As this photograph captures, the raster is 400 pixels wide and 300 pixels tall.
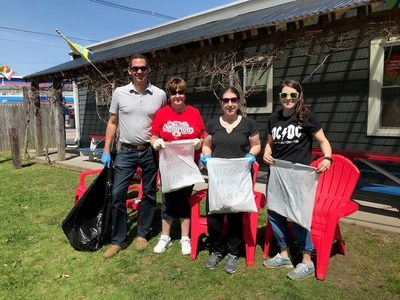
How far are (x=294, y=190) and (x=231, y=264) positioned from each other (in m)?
0.89

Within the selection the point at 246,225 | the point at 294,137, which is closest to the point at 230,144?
the point at 294,137

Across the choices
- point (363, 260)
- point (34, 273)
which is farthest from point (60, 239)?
point (363, 260)

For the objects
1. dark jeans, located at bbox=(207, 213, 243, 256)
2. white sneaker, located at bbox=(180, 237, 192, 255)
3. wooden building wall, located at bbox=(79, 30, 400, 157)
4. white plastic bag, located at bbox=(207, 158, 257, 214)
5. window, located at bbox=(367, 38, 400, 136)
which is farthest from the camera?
wooden building wall, located at bbox=(79, 30, 400, 157)

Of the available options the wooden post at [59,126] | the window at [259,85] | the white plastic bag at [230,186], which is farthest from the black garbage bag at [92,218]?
the wooden post at [59,126]

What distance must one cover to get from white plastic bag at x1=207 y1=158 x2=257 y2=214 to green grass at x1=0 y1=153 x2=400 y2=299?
2.08 ft

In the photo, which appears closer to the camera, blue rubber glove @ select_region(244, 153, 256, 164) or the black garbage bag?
blue rubber glove @ select_region(244, 153, 256, 164)

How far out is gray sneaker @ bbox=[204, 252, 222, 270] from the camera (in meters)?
3.07

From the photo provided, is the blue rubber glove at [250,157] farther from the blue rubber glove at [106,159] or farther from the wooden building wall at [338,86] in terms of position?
the wooden building wall at [338,86]

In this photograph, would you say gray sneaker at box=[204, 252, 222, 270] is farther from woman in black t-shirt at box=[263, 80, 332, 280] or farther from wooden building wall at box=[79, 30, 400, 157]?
wooden building wall at box=[79, 30, 400, 157]

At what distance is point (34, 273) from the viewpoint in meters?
3.15

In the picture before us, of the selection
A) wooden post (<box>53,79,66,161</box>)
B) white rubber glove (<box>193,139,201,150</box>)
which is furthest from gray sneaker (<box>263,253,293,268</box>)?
wooden post (<box>53,79,66,161</box>)

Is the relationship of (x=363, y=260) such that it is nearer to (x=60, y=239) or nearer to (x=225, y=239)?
(x=225, y=239)

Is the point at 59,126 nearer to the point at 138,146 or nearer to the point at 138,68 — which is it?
the point at 138,146

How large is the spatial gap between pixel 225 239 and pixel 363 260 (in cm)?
131
